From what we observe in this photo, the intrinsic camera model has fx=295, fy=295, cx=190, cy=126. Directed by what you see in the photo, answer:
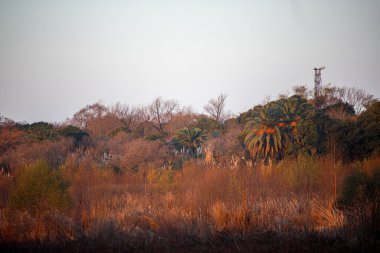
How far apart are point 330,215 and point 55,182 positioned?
685 centimetres

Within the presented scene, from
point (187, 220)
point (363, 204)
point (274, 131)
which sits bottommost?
point (187, 220)

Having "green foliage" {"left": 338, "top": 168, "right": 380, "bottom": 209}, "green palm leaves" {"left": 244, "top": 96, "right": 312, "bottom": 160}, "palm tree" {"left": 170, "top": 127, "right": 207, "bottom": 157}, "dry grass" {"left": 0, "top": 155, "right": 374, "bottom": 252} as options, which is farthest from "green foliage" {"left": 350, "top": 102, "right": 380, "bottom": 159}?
"palm tree" {"left": 170, "top": 127, "right": 207, "bottom": 157}

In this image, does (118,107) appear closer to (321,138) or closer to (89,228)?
(321,138)

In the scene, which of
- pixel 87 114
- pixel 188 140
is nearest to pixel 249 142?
pixel 188 140

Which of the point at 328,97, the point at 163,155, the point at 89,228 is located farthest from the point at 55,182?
the point at 328,97

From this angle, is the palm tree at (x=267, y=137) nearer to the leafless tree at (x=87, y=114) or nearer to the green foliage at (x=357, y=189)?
the green foliage at (x=357, y=189)

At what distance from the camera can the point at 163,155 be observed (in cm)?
2238

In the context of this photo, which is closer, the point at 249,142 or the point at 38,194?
the point at 38,194

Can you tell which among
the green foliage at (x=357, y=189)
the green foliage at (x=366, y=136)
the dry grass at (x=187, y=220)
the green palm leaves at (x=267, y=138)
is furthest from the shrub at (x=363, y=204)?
the green palm leaves at (x=267, y=138)

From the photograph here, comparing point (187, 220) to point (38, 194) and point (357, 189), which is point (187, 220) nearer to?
point (38, 194)

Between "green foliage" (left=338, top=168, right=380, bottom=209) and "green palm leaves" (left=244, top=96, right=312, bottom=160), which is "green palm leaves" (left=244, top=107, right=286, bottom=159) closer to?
"green palm leaves" (left=244, top=96, right=312, bottom=160)

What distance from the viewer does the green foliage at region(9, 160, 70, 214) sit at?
23.8ft

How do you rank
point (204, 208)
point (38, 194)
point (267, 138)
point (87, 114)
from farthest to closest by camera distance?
point (87, 114), point (267, 138), point (204, 208), point (38, 194)

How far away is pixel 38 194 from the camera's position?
7.48m
